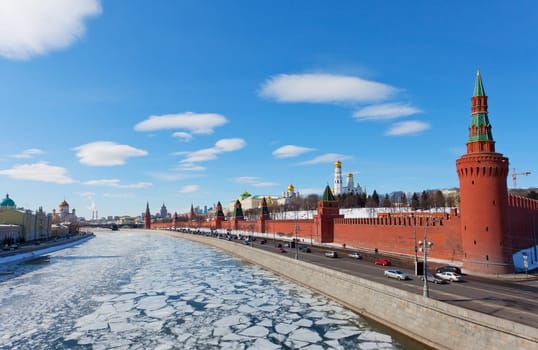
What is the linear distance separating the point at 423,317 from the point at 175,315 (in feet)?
44.1

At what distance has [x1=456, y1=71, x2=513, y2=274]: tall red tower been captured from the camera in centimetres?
2783

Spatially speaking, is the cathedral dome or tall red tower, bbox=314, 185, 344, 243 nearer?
tall red tower, bbox=314, 185, 344, 243

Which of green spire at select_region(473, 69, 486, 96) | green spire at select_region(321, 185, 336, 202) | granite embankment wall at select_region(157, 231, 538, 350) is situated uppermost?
green spire at select_region(473, 69, 486, 96)

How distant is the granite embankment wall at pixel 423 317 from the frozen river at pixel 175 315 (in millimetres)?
975

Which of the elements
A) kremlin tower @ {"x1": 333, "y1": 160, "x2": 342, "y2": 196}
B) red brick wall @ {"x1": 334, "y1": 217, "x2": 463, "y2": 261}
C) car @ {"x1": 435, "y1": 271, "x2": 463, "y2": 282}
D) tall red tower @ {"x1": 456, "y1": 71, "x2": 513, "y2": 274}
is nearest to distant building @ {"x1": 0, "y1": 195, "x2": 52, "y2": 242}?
red brick wall @ {"x1": 334, "y1": 217, "x2": 463, "y2": 261}

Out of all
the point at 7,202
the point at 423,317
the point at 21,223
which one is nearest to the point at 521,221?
the point at 423,317

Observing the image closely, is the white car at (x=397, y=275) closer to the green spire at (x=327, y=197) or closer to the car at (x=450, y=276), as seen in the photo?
the car at (x=450, y=276)

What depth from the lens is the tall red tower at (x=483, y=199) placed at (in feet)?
91.3

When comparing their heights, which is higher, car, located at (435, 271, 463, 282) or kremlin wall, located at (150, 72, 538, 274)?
kremlin wall, located at (150, 72, 538, 274)

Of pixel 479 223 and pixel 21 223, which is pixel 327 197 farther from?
pixel 21 223

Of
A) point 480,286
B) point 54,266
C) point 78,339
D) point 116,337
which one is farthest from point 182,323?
point 54,266

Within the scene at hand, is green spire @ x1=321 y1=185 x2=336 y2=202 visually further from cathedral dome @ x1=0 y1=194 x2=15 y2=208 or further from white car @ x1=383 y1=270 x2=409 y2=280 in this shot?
cathedral dome @ x1=0 y1=194 x2=15 y2=208

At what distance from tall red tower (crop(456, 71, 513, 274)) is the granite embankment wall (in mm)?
10916

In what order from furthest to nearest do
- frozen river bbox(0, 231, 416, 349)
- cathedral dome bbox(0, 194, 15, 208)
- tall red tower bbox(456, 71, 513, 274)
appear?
cathedral dome bbox(0, 194, 15, 208) < tall red tower bbox(456, 71, 513, 274) < frozen river bbox(0, 231, 416, 349)
